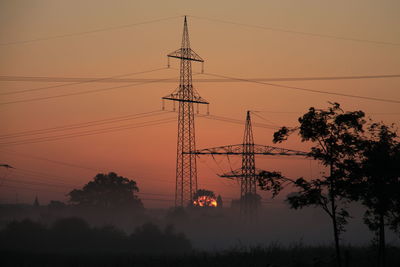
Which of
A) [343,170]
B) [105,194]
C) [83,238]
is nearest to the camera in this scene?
[343,170]

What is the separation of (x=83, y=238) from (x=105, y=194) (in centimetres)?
7135

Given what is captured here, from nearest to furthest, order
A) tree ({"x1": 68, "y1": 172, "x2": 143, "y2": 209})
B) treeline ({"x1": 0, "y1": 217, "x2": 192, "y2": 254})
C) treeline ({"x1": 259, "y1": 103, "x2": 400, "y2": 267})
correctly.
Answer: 1. treeline ({"x1": 259, "y1": 103, "x2": 400, "y2": 267})
2. treeline ({"x1": 0, "y1": 217, "x2": 192, "y2": 254})
3. tree ({"x1": 68, "y1": 172, "x2": 143, "y2": 209})

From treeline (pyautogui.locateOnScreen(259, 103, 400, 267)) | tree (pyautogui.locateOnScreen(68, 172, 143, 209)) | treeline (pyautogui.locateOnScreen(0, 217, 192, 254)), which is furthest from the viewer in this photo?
tree (pyautogui.locateOnScreen(68, 172, 143, 209))

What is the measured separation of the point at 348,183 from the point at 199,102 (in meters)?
53.7

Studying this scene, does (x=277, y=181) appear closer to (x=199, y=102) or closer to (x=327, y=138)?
(x=327, y=138)

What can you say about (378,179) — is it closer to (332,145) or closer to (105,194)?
(332,145)

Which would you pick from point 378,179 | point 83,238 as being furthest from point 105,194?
point 378,179

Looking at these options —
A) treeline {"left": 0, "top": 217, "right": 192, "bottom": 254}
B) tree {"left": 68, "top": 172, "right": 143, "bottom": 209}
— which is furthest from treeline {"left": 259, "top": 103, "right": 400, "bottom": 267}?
tree {"left": 68, "top": 172, "right": 143, "bottom": 209}

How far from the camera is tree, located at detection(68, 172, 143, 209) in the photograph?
622 ft

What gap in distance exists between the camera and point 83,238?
119 meters

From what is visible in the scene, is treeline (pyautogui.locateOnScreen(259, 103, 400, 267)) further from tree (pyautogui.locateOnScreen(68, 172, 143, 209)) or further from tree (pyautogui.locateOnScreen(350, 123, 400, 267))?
tree (pyautogui.locateOnScreen(68, 172, 143, 209))

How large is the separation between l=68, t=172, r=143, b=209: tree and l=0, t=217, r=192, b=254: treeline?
62742 millimetres

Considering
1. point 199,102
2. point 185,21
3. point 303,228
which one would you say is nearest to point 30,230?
point 199,102

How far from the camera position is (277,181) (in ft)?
129
